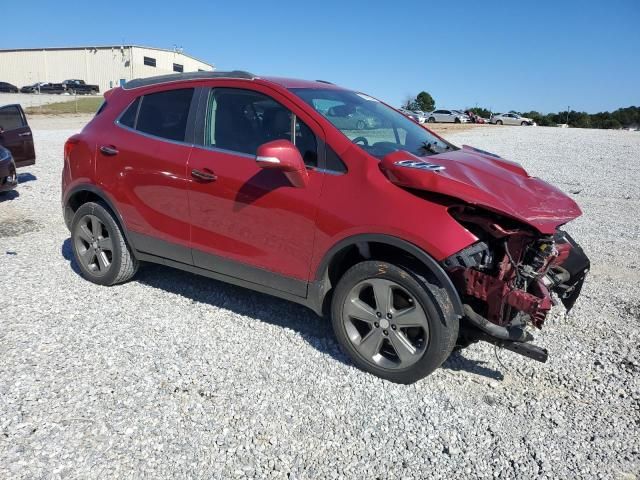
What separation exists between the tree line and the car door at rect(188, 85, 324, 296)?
225ft

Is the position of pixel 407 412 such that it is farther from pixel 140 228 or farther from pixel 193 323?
pixel 140 228

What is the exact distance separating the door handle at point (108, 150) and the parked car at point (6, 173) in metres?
5.05

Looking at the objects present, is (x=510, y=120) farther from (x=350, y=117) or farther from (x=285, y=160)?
(x=285, y=160)

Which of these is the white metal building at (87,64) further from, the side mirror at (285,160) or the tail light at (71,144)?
the side mirror at (285,160)

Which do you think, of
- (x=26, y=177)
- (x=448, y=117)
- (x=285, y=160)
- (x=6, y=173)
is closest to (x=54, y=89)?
(x=448, y=117)

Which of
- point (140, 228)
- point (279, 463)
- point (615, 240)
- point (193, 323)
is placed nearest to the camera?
point (279, 463)

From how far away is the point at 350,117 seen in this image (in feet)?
12.8

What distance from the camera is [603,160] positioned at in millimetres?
17547

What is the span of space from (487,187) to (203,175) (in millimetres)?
2062

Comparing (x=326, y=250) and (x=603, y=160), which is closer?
(x=326, y=250)

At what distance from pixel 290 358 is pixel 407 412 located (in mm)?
959

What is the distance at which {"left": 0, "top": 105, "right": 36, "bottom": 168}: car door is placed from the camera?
34.0ft

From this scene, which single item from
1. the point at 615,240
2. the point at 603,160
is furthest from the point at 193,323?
the point at 603,160

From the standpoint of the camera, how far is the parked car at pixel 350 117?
3.75 meters
